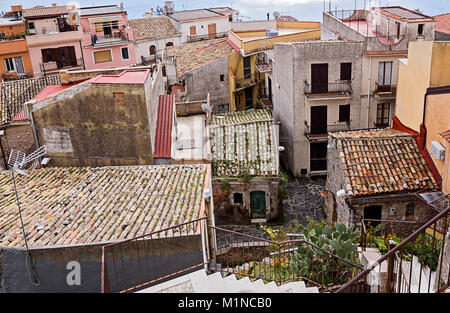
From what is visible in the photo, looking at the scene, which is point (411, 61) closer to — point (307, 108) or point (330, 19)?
point (307, 108)

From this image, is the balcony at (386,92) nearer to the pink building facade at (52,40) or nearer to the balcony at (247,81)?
the balcony at (247,81)

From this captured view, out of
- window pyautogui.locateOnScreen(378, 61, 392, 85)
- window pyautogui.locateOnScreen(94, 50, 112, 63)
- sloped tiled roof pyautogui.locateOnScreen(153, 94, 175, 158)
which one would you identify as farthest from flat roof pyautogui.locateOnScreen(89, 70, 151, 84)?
window pyautogui.locateOnScreen(94, 50, 112, 63)

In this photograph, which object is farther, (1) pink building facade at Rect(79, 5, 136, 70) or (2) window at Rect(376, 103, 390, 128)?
(1) pink building facade at Rect(79, 5, 136, 70)

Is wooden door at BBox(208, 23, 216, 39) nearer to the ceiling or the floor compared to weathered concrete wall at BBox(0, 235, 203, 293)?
nearer to the ceiling

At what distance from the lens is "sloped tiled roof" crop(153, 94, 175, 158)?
18545mm

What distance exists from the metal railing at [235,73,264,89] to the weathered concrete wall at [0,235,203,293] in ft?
77.3

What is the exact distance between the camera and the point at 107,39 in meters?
38.9

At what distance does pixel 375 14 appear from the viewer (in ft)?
93.1

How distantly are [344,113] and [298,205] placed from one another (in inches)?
264

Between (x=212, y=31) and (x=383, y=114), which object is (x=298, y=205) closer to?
(x=383, y=114)

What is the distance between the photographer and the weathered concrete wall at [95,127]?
663 inches

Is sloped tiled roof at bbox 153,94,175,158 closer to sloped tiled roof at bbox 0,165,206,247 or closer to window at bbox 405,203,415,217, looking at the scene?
sloped tiled roof at bbox 0,165,206,247

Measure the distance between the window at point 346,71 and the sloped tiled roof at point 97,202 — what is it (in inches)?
503

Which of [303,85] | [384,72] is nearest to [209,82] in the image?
[303,85]
